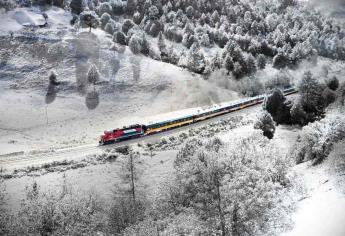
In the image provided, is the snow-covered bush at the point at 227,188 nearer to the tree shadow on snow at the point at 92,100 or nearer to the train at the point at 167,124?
the train at the point at 167,124

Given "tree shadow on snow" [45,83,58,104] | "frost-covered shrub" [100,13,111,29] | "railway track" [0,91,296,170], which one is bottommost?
"tree shadow on snow" [45,83,58,104]

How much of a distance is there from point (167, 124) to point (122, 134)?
997 centimetres

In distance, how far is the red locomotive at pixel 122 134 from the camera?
75.0 m

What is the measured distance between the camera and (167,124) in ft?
268

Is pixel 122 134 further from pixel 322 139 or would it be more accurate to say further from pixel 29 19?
pixel 29 19

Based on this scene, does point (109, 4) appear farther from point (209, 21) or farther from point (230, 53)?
point (230, 53)

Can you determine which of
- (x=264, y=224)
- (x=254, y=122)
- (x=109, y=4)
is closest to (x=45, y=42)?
(x=109, y=4)

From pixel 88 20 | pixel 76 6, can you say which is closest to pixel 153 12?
→ pixel 76 6

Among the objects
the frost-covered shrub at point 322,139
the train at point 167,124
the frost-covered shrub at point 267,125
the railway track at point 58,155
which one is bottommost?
the railway track at point 58,155

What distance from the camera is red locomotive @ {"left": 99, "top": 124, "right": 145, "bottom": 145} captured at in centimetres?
7500

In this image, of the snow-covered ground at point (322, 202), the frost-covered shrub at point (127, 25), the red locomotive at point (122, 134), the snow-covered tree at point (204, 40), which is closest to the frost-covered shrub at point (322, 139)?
the snow-covered ground at point (322, 202)

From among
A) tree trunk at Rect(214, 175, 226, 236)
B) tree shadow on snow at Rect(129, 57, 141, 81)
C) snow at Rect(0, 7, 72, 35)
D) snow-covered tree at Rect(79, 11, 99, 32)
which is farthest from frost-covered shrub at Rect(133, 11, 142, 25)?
tree trunk at Rect(214, 175, 226, 236)

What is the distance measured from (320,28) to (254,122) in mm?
72902

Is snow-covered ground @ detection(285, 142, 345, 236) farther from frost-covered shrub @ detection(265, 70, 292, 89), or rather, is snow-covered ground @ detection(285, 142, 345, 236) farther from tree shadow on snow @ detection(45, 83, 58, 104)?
frost-covered shrub @ detection(265, 70, 292, 89)
